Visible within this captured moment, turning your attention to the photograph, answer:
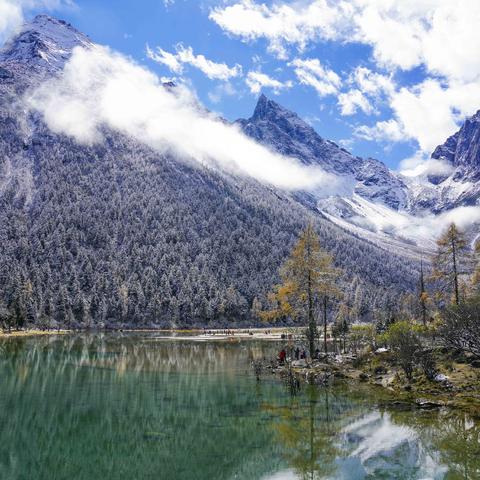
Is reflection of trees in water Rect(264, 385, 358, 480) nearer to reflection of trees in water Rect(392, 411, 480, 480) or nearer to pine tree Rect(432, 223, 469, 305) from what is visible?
reflection of trees in water Rect(392, 411, 480, 480)

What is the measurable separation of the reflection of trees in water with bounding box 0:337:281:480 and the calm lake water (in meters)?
0.06

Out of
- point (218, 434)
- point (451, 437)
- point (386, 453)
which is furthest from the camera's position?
point (218, 434)

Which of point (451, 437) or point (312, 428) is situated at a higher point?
point (451, 437)

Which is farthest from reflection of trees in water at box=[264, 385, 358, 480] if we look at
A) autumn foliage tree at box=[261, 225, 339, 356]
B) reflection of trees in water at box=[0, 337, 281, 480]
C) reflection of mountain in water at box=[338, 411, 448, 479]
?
autumn foliage tree at box=[261, 225, 339, 356]

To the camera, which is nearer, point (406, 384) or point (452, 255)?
point (406, 384)

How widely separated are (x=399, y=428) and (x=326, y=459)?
6.05 metres

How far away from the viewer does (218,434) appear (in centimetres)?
2434

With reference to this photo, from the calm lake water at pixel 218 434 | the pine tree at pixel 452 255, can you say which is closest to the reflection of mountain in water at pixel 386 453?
the calm lake water at pixel 218 434

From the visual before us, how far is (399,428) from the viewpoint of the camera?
25344mm

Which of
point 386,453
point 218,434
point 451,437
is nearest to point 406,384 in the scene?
point 451,437

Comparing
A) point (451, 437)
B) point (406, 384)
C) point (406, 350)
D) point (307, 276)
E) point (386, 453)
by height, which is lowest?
point (386, 453)

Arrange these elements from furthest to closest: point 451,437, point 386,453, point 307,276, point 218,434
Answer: point 307,276
point 218,434
point 451,437
point 386,453

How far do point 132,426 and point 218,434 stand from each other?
175 inches

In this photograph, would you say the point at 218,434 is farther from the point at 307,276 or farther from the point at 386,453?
the point at 307,276
